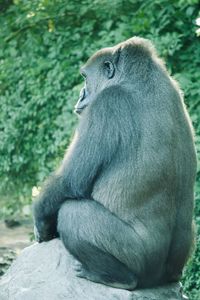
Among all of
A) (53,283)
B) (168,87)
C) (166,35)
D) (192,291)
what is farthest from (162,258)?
(166,35)

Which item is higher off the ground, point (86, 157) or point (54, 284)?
point (86, 157)

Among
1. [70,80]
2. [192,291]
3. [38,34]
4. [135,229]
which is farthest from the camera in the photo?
[38,34]

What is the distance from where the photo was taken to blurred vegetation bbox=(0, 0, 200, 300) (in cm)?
779

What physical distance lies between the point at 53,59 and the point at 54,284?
14.1 ft

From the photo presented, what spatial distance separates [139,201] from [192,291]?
2.67 meters

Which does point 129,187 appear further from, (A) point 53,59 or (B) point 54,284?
(A) point 53,59

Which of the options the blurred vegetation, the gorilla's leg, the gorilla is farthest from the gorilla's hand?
the blurred vegetation

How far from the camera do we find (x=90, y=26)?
8.44 meters

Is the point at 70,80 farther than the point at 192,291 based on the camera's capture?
Yes

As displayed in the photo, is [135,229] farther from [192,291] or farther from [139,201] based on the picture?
[192,291]

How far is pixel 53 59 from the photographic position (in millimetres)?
8594

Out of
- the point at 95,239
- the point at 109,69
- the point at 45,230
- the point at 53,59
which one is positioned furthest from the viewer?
the point at 53,59

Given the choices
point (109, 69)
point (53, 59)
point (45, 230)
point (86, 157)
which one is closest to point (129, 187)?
point (86, 157)

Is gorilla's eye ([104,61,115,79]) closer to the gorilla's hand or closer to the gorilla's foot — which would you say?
the gorilla's hand
